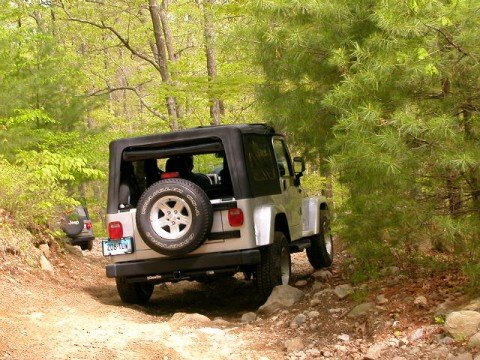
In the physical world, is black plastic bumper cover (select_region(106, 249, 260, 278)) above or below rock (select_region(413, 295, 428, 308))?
above

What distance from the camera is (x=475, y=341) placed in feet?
17.6

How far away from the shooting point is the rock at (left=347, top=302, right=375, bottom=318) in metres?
6.96

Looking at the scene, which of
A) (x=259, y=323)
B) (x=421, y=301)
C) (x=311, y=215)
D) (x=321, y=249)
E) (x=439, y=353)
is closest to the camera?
(x=439, y=353)

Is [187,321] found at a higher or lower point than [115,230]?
lower

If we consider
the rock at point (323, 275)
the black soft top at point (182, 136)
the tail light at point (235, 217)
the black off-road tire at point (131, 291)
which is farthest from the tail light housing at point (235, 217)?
the rock at point (323, 275)

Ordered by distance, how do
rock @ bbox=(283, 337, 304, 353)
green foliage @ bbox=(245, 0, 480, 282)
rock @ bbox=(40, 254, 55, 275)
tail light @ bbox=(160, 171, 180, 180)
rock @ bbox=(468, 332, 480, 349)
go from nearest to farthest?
rock @ bbox=(468, 332, 480, 349), green foliage @ bbox=(245, 0, 480, 282), rock @ bbox=(283, 337, 304, 353), tail light @ bbox=(160, 171, 180, 180), rock @ bbox=(40, 254, 55, 275)

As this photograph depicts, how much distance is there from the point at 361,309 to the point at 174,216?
2330mm

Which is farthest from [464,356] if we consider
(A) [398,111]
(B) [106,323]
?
(B) [106,323]

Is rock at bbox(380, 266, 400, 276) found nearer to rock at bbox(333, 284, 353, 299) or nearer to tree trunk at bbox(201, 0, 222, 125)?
rock at bbox(333, 284, 353, 299)

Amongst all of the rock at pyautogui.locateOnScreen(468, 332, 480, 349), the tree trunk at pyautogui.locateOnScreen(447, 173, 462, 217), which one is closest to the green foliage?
the tree trunk at pyautogui.locateOnScreen(447, 173, 462, 217)

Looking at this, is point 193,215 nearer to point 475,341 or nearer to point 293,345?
point 293,345

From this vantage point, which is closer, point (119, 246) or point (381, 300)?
point (381, 300)

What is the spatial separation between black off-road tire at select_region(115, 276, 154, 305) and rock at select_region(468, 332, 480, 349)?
4.55 metres

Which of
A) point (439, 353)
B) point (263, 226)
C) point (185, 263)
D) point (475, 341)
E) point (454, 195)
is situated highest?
point (454, 195)
